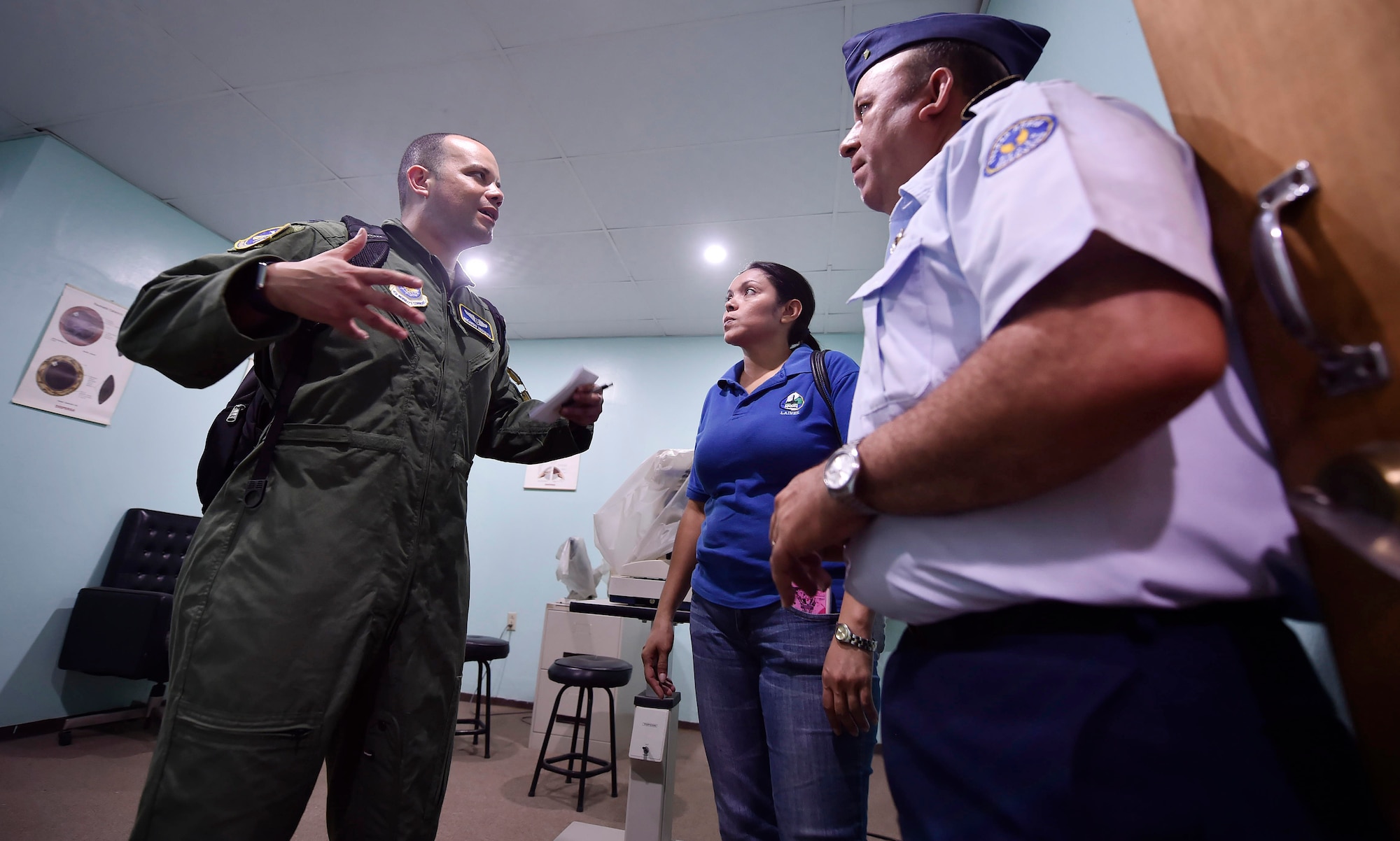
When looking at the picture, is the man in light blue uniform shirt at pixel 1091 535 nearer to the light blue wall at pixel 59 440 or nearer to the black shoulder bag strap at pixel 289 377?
the black shoulder bag strap at pixel 289 377

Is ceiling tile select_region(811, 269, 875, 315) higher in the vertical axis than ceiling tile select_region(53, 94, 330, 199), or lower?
higher

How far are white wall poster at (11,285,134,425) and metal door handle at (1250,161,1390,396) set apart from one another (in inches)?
178

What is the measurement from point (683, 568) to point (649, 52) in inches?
81.4

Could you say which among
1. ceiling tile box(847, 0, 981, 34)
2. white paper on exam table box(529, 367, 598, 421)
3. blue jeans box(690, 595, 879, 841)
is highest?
ceiling tile box(847, 0, 981, 34)

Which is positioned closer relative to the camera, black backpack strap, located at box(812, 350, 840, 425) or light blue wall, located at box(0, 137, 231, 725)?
black backpack strap, located at box(812, 350, 840, 425)

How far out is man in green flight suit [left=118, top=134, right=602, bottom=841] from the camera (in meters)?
0.87

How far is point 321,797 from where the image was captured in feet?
8.03

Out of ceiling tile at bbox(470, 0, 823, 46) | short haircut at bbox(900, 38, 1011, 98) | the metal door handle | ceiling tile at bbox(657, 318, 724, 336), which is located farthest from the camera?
ceiling tile at bbox(657, 318, 724, 336)

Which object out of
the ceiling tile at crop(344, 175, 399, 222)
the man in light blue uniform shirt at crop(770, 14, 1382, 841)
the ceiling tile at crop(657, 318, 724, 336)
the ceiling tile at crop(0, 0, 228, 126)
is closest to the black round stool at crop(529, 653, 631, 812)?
the man in light blue uniform shirt at crop(770, 14, 1382, 841)

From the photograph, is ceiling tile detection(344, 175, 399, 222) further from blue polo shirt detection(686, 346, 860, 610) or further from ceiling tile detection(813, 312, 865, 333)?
ceiling tile detection(813, 312, 865, 333)

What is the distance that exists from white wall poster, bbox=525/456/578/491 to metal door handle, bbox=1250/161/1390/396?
4.75 m

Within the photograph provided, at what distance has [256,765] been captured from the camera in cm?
86

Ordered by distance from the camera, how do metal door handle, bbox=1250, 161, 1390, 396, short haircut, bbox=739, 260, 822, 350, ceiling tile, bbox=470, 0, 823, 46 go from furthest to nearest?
ceiling tile, bbox=470, 0, 823, 46 → short haircut, bbox=739, 260, 822, 350 → metal door handle, bbox=1250, 161, 1390, 396

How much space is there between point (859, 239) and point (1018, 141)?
331cm
